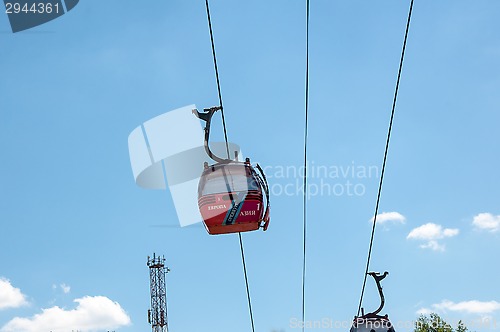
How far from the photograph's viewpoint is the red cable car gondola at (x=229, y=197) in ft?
41.8

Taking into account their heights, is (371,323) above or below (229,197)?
below

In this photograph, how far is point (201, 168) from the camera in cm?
1338

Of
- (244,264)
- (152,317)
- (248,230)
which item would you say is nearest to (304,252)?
(244,264)

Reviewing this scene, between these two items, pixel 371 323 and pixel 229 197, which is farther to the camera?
pixel 371 323

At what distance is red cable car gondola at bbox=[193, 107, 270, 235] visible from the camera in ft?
41.8

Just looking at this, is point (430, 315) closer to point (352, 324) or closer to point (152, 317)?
point (152, 317)

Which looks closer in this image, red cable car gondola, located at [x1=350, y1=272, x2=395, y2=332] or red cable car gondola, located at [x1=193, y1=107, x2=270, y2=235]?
red cable car gondola, located at [x1=193, y1=107, x2=270, y2=235]

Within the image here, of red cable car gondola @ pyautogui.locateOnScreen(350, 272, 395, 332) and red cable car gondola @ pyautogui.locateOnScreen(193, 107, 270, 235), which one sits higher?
red cable car gondola @ pyautogui.locateOnScreen(193, 107, 270, 235)

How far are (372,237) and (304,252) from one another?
525 centimetres

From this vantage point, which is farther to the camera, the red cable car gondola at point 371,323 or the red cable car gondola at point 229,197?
the red cable car gondola at point 371,323

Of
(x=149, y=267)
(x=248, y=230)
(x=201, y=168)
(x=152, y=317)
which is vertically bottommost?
(x=248, y=230)

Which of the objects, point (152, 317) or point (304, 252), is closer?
point (304, 252)

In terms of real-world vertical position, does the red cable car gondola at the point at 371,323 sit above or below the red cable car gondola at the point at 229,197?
below

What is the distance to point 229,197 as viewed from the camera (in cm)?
1272
